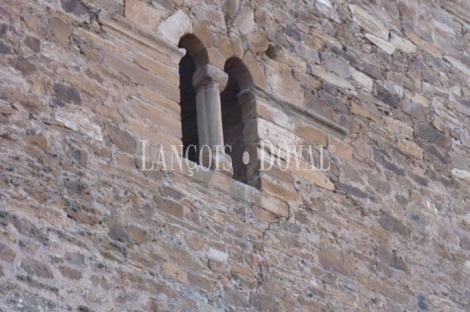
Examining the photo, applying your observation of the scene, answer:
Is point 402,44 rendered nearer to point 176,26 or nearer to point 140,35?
point 176,26

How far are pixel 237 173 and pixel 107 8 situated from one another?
3.53 feet

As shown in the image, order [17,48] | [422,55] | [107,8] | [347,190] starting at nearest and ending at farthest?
[17,48] < [107,8] < [347,190] < [422,55]

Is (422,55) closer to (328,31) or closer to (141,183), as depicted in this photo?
(328,31)

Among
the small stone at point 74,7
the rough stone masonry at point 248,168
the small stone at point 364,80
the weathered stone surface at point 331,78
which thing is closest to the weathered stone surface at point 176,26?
the rough stone masonry at point 248,168

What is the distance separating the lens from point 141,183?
19.0 feet

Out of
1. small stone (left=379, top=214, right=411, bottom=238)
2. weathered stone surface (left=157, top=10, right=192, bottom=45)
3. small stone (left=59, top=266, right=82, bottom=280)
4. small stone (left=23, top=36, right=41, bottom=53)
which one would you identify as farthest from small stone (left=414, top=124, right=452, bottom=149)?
small stone (left=59, top=266, right=82, bottom=280)

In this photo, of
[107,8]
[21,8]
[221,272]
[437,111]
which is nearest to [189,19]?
[107,8]

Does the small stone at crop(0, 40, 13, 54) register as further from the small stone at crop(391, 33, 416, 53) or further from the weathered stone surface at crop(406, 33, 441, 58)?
the weathered stone surface at crop(406, 33, 441, 58)

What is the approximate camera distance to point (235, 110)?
22.1 ft

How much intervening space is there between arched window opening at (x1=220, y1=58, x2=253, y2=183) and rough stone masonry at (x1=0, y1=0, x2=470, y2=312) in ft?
0.15

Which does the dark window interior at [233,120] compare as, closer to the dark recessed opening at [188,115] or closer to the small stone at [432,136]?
the dark recessed opening at [188,115]

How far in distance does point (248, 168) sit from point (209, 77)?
1.64ft

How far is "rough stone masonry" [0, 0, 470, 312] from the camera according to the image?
5410mm

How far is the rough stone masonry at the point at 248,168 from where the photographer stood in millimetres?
5410
